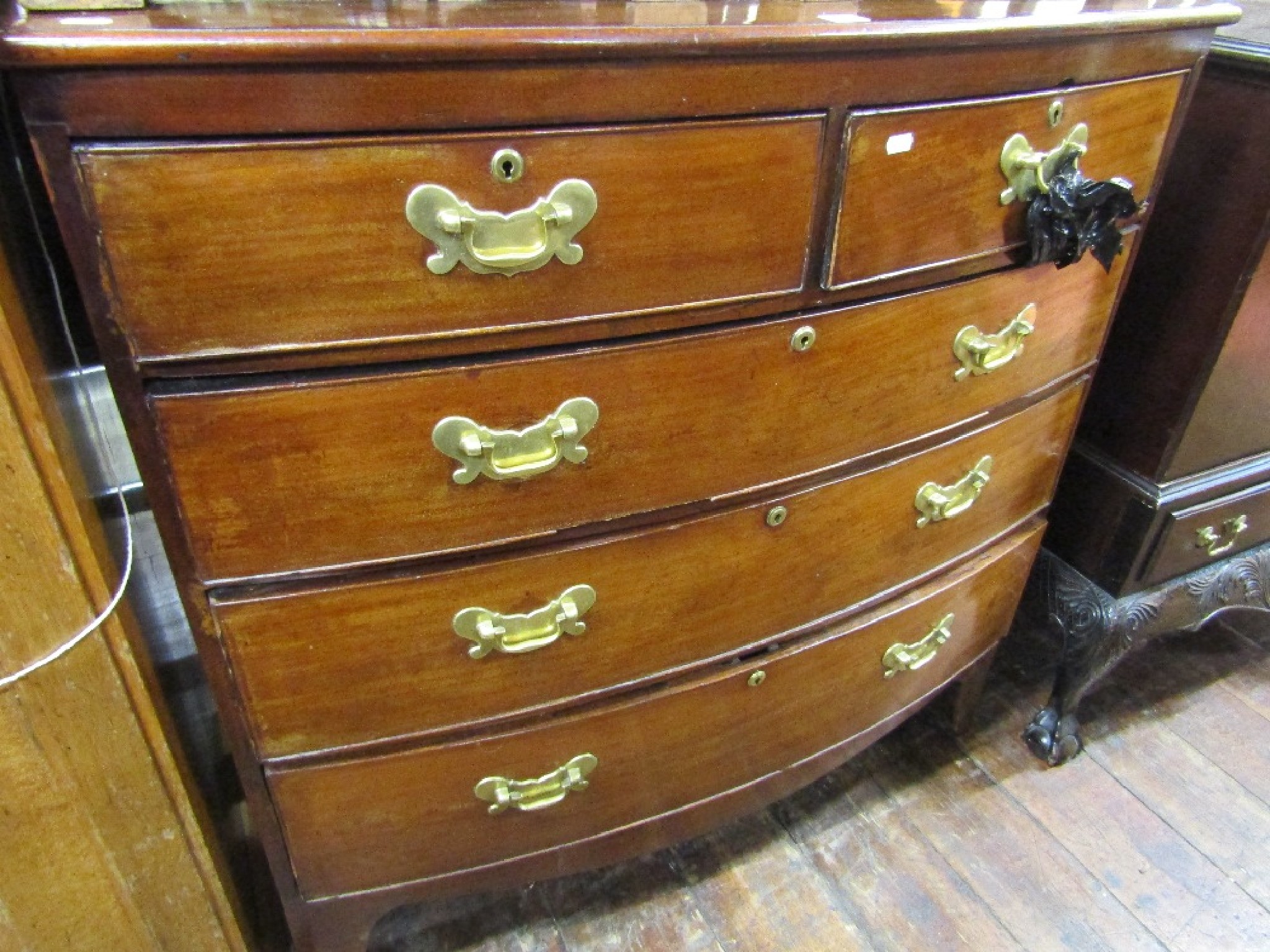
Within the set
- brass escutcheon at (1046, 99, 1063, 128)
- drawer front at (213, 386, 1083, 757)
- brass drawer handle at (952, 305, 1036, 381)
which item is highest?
brass escutcheon at (1046, 99, 1063, 128)

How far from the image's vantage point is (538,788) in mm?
839

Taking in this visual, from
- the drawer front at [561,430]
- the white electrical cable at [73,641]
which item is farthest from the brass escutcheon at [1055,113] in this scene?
the white electrical cable at [73,641]

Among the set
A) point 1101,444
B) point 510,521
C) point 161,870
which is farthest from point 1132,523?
point 161,870

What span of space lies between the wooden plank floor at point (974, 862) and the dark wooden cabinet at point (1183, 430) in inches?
3.9

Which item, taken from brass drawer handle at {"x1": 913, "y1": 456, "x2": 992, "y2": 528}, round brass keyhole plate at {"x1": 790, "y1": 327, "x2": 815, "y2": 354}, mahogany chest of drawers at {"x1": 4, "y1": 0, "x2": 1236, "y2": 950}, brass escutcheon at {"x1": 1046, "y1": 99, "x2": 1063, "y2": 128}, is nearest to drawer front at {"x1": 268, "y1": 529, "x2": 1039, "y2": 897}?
mahogany chest of drawers at {"x1": 4, "y1": 0, "x2": 1236, "y2": 950}

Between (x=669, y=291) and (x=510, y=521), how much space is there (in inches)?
8.0

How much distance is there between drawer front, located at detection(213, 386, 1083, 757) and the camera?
680 mm

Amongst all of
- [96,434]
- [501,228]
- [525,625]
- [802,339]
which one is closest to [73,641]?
[96,434]

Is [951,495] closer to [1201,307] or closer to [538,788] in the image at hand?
[1201,307]

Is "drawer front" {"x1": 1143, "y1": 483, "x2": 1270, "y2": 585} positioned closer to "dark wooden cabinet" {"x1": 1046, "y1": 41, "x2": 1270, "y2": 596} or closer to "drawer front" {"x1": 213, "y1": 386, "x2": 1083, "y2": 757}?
"dark wooden cabinet" {"x1": 1046, "y1": 41, "x2": 1270, "y2": 596}

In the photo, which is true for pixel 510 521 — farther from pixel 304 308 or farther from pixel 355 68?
pixel 355 68

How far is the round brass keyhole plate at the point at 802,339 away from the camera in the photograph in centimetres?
69

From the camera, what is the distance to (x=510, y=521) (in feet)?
2.21

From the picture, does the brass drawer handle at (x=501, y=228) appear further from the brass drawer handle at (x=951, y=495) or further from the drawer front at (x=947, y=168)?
the brass drawer handle at (x=951, y=495)
